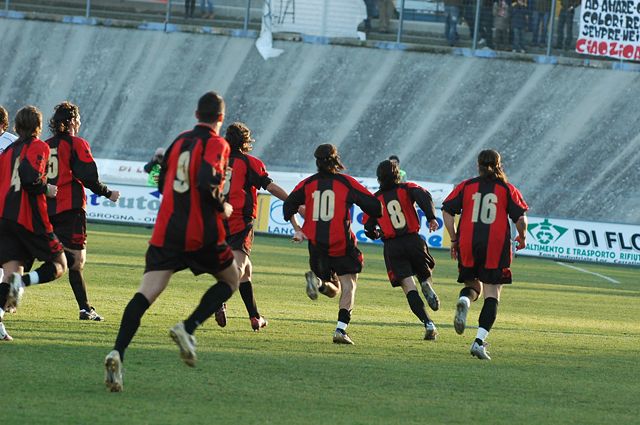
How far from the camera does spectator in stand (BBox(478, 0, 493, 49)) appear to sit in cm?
3628

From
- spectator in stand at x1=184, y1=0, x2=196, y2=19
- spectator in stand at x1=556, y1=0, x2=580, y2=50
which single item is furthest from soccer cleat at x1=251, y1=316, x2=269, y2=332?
spectator in stand at x1=184, y1=0, x2=196, y2=19

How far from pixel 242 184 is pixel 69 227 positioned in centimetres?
167

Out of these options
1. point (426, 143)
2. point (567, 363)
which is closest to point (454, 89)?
point (426, 143)

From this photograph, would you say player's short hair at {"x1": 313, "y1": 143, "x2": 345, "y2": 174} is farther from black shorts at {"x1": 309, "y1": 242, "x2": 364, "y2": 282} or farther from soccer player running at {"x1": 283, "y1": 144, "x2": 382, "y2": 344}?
black shorts at {"x1": 309, "y1": 242, "x2": 364, "y2": 282}

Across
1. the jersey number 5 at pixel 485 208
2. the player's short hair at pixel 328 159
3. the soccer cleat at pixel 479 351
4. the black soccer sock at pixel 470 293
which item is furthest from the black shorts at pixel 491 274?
the player's short hair at pixel 328 159

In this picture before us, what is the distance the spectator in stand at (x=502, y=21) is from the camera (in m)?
36.2

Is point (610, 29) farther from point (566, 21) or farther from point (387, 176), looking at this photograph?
point (387, 176)

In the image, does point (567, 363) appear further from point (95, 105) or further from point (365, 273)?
point (95, 105)

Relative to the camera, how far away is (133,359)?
9.61 metres

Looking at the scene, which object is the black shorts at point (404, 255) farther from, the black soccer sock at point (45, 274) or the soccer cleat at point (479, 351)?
the black soccer sock at point (45, 274)

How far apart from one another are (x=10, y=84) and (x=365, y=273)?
22.9 m

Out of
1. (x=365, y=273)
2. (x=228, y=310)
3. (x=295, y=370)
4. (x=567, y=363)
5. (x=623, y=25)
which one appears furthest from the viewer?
(x=623, y=25)

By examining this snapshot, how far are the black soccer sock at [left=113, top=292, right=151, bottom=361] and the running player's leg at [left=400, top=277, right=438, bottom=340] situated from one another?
4.51 m

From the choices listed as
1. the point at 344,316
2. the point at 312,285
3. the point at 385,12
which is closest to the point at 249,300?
the point at 312,285
